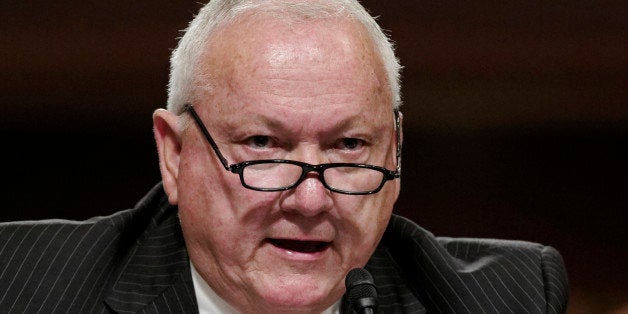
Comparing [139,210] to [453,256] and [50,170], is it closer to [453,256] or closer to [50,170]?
[453,256]

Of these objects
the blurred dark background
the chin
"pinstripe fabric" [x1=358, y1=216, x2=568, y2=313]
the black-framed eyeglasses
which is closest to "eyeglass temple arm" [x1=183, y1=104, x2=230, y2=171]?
the black-framed eyeglasses

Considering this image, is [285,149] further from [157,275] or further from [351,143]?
[157,275]

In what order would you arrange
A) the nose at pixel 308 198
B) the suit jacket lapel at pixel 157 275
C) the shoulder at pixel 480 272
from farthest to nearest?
the shoulder at pixel 480 272 < the suit jacket lapel at pixel 157 275 < the nose at pixel 308 198

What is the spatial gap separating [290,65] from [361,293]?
444mm

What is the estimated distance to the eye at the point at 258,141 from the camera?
5.79 feet

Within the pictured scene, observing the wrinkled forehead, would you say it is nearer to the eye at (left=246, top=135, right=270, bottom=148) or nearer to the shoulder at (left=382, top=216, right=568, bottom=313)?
the eye at (left=246, top=135, right=270, bottom=148)

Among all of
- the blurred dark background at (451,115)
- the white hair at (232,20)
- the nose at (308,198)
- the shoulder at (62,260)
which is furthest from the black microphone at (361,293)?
the blurred dark background at (451,115)

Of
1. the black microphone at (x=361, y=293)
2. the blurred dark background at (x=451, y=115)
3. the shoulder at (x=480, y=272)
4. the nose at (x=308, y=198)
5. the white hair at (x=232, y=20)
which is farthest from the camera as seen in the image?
the blurred dark background at (x=451, y=115)

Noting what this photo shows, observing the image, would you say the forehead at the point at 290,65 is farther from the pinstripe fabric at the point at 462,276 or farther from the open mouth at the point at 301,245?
the pinstripe fabric at the point at 462,276

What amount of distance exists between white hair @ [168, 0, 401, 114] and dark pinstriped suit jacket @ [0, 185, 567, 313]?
12.6 inches

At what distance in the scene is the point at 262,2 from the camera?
1850mm

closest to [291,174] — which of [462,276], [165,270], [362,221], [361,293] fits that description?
[362,221]

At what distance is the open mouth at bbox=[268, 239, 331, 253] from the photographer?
5.86ft

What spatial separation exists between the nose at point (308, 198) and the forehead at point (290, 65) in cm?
13
